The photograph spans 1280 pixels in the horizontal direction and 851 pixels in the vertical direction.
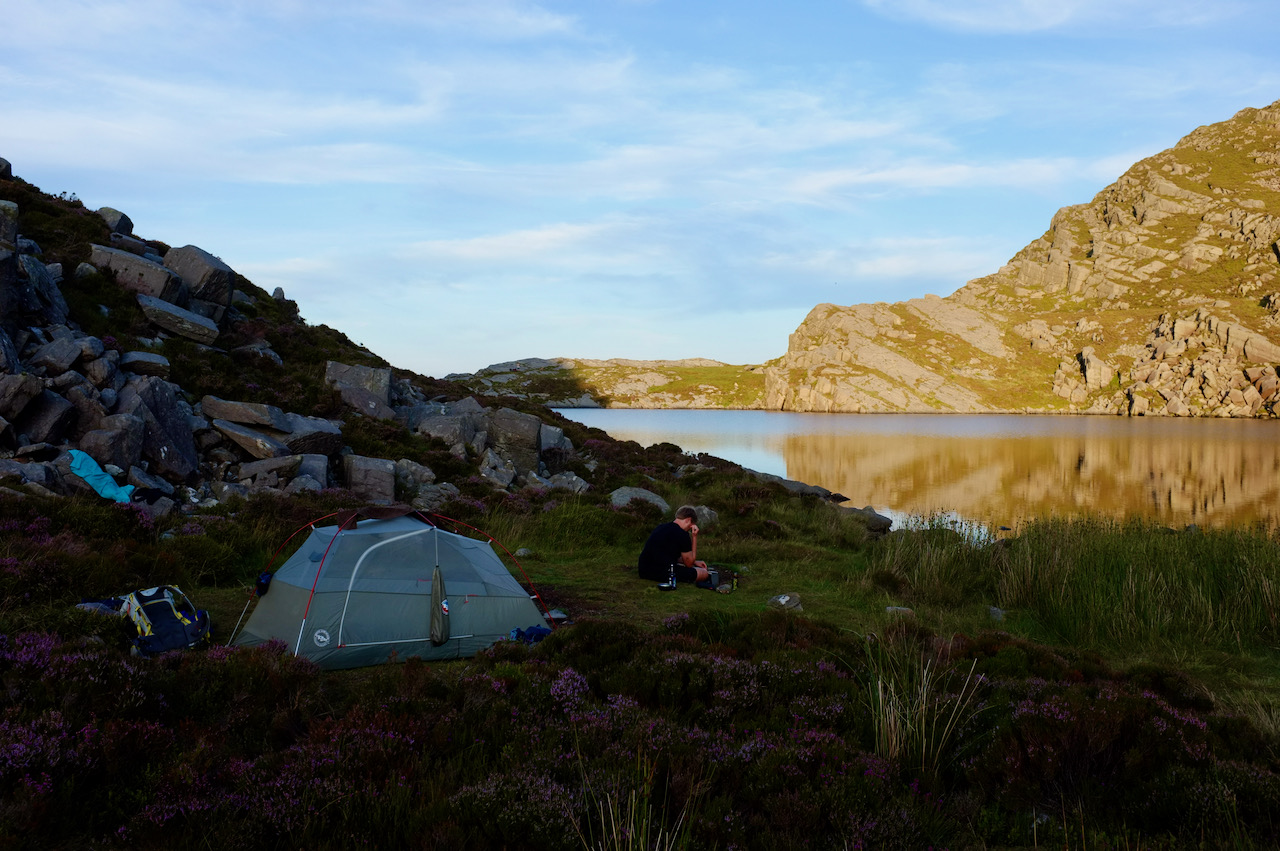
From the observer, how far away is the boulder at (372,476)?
57.7ft

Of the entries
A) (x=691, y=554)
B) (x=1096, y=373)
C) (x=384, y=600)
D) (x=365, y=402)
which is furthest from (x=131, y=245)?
(x=1096, y=373)

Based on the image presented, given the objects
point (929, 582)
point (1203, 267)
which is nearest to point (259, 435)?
point (929, 582)

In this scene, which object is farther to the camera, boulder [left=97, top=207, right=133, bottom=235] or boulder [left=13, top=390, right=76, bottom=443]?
boulder [left=97, top=207, right=133, bottom=235]

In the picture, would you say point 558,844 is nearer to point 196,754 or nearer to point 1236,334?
point 196,754

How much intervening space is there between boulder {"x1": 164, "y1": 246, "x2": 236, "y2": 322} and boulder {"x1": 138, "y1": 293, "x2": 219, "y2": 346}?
214cm

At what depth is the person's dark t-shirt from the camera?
43.2 feet

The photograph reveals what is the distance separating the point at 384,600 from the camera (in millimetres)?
8930

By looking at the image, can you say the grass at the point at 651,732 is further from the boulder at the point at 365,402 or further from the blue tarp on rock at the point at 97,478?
the boulder at the point at 365,402

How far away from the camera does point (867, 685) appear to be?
6539 millimetres

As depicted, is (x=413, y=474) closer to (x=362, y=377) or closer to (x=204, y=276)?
(x=362, y=377)

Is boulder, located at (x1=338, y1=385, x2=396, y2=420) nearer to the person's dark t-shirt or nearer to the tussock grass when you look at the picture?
the person's dark t-shirt

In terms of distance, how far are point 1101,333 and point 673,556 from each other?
561 ft

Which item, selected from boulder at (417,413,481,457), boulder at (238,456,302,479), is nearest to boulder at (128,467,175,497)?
boulder at (238,456,302,479)

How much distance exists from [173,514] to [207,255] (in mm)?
15146
